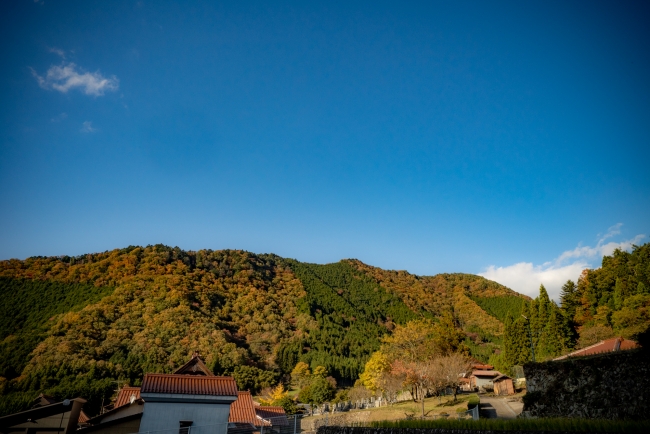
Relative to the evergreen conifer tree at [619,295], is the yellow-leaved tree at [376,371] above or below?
below

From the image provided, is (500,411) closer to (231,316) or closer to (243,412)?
(243,412)

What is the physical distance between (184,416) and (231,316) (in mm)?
77164

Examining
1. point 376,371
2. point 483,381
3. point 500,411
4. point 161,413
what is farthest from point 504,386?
point 161,413

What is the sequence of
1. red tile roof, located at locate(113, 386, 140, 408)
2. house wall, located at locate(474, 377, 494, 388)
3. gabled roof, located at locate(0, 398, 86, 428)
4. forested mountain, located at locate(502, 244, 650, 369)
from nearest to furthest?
1. gabled roof, located at locate(0, 398, 86, 428)
2. red tile roof, located at locate(113, 386, 140, 408)
3. forested mountain, located at locate(502, 244, 650, 369)
4. house wall, located at locate(474, 377, 494, 388)

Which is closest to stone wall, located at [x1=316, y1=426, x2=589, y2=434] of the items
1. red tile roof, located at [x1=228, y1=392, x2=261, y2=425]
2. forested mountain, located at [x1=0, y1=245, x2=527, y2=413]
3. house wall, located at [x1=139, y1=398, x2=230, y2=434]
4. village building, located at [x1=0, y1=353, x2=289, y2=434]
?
village building, located at [x1=0, y1=353, x2=289, y2=434]

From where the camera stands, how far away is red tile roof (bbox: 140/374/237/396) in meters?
17.1

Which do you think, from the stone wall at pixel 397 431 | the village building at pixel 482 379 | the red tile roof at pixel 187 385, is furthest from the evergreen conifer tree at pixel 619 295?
the red tile roof at pixel 187 385

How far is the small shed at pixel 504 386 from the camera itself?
128 feet

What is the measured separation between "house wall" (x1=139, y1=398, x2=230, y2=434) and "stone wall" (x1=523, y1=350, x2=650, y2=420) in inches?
547

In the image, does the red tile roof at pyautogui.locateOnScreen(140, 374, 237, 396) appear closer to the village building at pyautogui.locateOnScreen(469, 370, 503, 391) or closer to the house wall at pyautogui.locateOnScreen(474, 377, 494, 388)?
the village building at pyautogui.locateOnScreen(469, 370, 503, 391)

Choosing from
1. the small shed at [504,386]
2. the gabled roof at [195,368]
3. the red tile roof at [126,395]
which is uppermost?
the gabled roof at [195,368]

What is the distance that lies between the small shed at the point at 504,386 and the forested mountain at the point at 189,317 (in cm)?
3760

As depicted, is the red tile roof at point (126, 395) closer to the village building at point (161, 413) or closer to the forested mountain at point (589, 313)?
the village building at point (161, 413)

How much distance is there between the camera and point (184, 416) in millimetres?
17172
